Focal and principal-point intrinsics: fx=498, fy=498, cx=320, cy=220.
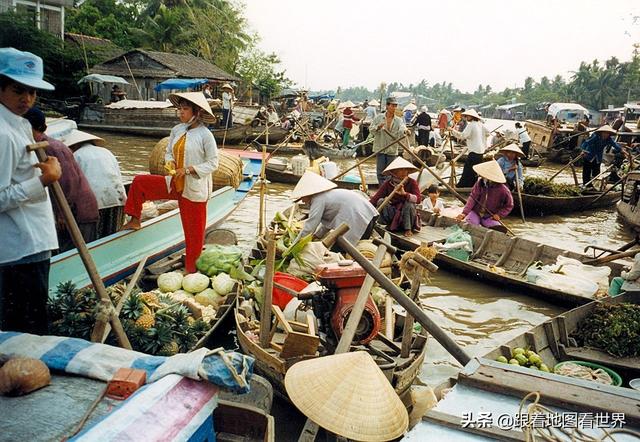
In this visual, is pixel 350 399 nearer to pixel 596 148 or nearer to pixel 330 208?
pixel 330 208

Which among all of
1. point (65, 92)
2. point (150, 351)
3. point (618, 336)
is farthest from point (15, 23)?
point (618, 336)

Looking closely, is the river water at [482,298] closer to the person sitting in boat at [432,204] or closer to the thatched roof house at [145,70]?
the person sitting in boat at [432,204]

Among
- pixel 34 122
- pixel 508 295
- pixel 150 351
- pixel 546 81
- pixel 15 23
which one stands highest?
pixel 546 81

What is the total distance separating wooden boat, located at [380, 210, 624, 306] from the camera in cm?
621

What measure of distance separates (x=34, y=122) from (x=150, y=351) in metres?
1.99

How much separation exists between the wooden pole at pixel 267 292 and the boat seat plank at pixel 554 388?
152cm

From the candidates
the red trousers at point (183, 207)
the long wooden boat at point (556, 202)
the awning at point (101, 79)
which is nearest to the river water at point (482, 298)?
the long wooden boat at point (556, 202)

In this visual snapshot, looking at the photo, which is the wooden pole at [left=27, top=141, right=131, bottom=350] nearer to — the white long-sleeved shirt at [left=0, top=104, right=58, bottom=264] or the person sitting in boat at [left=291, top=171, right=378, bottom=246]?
the white long-sleeved shirt at [left=0, top=104, right=58, bottom=264]

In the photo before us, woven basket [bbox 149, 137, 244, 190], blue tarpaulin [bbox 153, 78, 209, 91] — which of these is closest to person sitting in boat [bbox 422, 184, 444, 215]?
woven basket [bbox 149, 137, 244, 190]

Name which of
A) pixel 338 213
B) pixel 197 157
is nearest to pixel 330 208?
Result: pixel 338 213

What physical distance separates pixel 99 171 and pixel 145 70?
2020 centimetres

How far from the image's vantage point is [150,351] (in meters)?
3.72

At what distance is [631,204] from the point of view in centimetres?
1067

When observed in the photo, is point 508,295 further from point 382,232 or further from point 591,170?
point 591,170
